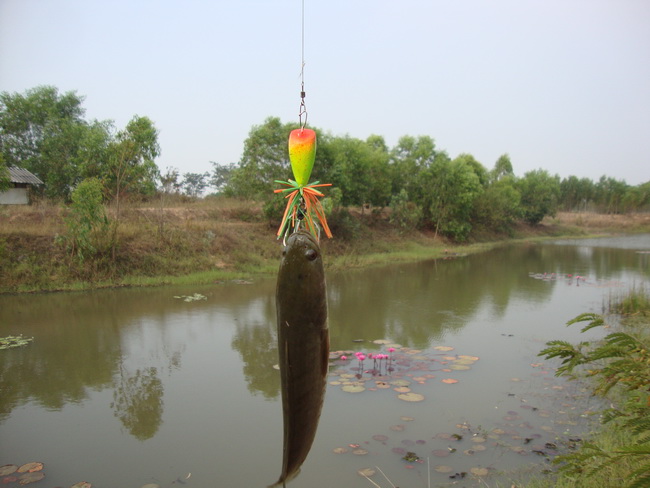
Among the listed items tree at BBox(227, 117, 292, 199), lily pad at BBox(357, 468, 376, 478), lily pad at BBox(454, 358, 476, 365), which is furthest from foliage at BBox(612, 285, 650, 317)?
tree at BBox(227, 117, 292, 199)

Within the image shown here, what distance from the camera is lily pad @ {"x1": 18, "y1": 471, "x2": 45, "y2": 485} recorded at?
364cm

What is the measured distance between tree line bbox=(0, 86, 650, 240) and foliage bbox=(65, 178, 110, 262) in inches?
15.2

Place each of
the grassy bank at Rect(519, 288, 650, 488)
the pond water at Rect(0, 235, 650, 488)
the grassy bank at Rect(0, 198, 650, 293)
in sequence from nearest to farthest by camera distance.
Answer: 1. the grassy bank at Rect(519, 288, 650, 488)
2. the pond water at Rect(0, 235, 650, 488)
3. the grassy bank at Rect(0, 198, 650, 293)

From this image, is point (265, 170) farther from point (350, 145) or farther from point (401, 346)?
point (401, 346)

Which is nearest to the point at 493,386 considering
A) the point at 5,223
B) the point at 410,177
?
the point at 5,223

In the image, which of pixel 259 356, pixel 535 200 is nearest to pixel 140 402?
pixel 259 356

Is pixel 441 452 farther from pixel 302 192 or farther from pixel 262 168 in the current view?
pixel 262 168

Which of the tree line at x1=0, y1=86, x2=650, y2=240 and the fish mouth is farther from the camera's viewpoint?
the tree line at x1=0, y1=86, x2=650, y2=240

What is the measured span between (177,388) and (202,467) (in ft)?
5.80

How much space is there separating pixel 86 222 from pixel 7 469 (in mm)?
7773

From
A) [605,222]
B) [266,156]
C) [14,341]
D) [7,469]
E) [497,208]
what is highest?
[266,156]

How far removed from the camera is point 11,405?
4992 mm

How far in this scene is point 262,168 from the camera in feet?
54.8

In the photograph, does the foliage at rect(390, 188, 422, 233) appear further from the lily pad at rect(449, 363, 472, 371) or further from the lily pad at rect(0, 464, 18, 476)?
the lily pad at rect(0, 464, 18, 476)
